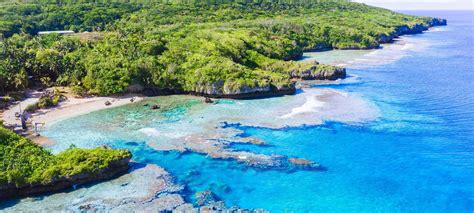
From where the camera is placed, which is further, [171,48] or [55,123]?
[171,48]

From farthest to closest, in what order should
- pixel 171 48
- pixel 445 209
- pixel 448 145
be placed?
pixel 171 48
pixel 448 145
pixel 445 209

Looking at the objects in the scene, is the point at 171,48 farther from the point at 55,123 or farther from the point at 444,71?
the point at 444,71

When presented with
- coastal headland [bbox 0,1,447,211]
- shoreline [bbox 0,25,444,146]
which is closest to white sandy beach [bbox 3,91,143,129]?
shoreline [bbox 0,25,444,146]

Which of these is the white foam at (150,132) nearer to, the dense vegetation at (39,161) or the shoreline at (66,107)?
the dense vegetation at (39,161)

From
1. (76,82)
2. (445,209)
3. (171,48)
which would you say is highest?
(171,48)

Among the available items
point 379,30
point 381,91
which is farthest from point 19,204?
point 379,30

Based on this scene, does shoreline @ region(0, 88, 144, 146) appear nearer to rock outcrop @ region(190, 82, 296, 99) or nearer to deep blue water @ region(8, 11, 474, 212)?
deep blue water @ region(8, 11, 474, 212)
